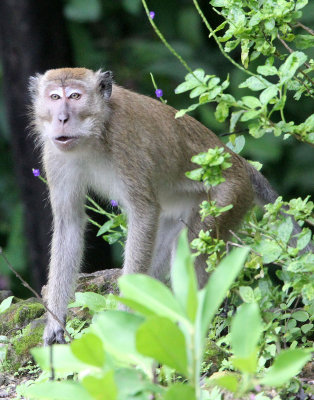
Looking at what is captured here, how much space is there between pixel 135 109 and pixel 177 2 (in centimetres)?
448

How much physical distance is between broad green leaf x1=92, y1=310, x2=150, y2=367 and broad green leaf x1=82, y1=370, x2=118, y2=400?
28cm

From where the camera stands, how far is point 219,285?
2.83m

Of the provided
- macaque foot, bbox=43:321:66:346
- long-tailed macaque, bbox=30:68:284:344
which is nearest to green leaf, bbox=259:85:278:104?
long-tailed macaque, bbox=30:68:284:344

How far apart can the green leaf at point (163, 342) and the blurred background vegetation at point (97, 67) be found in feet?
21.0

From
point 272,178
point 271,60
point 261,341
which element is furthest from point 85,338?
point 272,178

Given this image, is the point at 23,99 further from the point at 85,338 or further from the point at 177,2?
the point at 85,338

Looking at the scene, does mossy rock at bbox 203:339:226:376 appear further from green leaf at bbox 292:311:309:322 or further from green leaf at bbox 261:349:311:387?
green leaf at bbox 261:349:311:387

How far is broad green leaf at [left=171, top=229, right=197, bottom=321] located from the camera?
275 cm

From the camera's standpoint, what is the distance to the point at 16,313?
6672 millimetres

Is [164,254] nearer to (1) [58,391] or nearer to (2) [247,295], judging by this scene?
(2) [247,295]

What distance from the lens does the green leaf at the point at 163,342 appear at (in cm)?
274

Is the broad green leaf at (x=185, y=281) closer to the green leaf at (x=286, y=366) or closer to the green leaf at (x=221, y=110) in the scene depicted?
the green leaf at (x=286, y=366)

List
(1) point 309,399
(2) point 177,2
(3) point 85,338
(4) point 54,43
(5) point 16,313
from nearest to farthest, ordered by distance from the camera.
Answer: (3) point 85,338 < (1) point 309,399 < (5) point 16,313 < (4) point 54,43 < (2) point 177,2

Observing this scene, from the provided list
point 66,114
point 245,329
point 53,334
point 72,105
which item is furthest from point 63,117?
point 245,329
